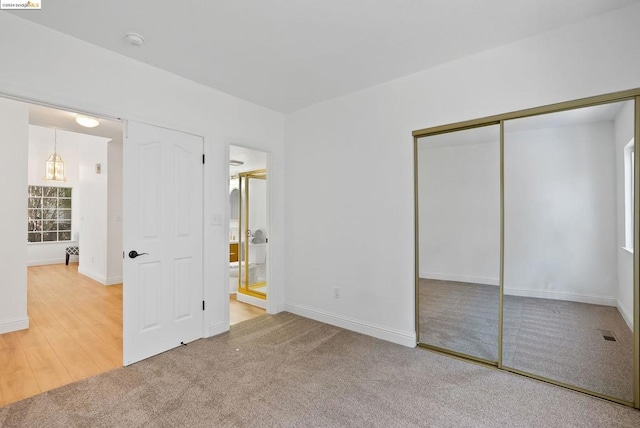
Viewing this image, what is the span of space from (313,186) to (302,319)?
170 cm

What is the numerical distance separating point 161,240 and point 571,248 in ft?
11.6

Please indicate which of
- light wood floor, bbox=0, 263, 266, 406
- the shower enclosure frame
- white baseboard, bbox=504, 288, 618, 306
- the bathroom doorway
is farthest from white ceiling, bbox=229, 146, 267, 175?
white baseboard, bbox=504, 288, 618, 306

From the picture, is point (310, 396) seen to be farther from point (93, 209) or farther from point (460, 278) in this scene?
point (93, 209)

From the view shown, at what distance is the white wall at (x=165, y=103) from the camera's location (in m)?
2.18

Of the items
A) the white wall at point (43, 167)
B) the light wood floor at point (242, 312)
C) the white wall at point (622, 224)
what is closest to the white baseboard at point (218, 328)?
the light wood floor at point (242, 312)

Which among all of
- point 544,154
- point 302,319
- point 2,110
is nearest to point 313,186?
point 302,319

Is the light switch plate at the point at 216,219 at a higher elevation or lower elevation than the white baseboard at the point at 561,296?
higher

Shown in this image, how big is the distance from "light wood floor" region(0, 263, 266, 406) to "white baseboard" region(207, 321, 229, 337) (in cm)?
33

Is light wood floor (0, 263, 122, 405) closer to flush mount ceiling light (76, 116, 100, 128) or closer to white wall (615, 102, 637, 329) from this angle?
flush mount ceiling light (76, 116, 100, 128)

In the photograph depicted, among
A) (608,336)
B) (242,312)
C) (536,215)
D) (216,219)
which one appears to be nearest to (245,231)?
(242,312)

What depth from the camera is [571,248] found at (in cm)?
237

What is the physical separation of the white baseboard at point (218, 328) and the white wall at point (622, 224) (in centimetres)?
351

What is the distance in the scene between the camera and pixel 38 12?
208 centimetres

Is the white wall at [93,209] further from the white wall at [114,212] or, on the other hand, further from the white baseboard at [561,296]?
the white baseboard at [561,296]
